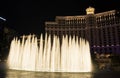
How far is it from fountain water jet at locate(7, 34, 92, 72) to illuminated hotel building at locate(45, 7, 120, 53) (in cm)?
6747

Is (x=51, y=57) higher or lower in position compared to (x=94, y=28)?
lower

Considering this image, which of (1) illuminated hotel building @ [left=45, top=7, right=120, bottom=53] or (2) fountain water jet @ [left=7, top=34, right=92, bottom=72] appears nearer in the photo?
(2) fountain water jet @ [left=7, top=34, right=92, bottom=72]

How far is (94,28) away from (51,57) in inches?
3084

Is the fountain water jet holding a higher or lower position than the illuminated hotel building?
lower

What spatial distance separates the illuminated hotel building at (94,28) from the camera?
89750 millimetres

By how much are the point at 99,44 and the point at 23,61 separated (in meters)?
78.7

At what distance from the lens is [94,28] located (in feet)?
314

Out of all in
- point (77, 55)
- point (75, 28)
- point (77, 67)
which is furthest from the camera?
point (75, 28)

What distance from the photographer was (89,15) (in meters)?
96.9

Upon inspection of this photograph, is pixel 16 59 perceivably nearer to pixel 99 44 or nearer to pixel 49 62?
pixel 49 62

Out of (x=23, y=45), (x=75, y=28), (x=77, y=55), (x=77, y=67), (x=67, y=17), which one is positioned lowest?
(x=77, y=67)

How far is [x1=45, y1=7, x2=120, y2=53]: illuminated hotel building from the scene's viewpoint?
89.8 m

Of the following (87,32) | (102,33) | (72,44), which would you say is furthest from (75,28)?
(72,44)

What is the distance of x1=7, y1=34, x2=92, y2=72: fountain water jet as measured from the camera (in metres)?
19.2
